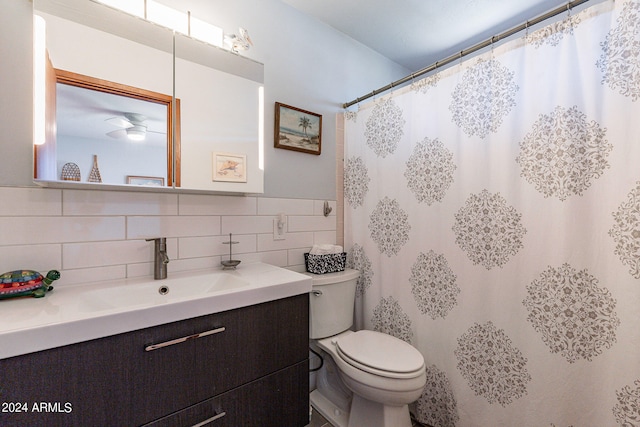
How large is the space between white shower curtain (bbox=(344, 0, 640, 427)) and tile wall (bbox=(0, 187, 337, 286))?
778 mm

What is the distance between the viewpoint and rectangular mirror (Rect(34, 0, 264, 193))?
102 cm

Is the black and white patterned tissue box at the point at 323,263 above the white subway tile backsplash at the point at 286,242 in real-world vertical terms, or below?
below

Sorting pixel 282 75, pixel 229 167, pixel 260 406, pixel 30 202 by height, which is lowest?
pixel 260 406

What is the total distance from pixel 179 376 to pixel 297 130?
1.37 metres

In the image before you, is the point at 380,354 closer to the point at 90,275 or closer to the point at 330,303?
the point at 330,303

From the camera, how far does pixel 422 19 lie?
176cm

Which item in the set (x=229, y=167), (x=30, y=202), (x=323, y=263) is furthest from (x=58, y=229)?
(x=323, y=263)

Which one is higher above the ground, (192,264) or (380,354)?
(192,264)

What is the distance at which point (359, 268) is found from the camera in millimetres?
1852

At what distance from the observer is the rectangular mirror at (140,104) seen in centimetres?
102

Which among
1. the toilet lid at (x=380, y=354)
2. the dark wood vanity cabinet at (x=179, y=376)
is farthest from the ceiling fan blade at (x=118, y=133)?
the toilet lid at (x=380, y=354)

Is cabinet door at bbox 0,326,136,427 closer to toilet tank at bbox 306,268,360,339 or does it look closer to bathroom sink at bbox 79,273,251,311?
bathroom sink at bbox 79,273,251,311

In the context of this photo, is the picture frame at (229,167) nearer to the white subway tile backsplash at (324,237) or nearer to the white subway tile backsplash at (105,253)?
the white subway tile backsplash at (105,253)

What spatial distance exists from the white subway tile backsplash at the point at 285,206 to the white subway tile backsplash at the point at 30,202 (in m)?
0.84
